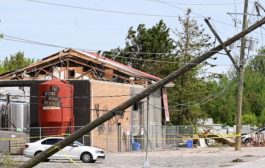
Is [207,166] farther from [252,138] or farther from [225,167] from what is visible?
[252,138]

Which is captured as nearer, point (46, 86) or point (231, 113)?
point (46, 86)

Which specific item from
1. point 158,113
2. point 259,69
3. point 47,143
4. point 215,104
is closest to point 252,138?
point 158,113

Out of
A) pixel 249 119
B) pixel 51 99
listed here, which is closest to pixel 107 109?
pixel 51 99

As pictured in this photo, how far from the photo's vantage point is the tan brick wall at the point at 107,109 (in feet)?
160

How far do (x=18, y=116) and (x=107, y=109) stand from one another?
6.85 m

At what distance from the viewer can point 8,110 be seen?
158 feet

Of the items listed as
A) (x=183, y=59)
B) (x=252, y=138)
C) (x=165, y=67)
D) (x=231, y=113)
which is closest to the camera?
(x=252, y=138)

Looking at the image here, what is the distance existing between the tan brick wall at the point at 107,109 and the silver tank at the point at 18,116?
5.11 metres

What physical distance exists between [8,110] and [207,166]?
793 inches

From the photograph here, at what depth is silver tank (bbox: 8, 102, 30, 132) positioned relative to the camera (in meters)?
48.2

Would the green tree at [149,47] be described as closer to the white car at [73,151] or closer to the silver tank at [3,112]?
the silver tank at [3,112]

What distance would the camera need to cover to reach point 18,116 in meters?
48.9

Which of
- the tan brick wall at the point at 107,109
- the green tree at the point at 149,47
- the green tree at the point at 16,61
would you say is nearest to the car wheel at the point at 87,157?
the tan brick wall at the point at 107,109

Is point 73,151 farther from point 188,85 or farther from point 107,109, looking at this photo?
point 188,85
